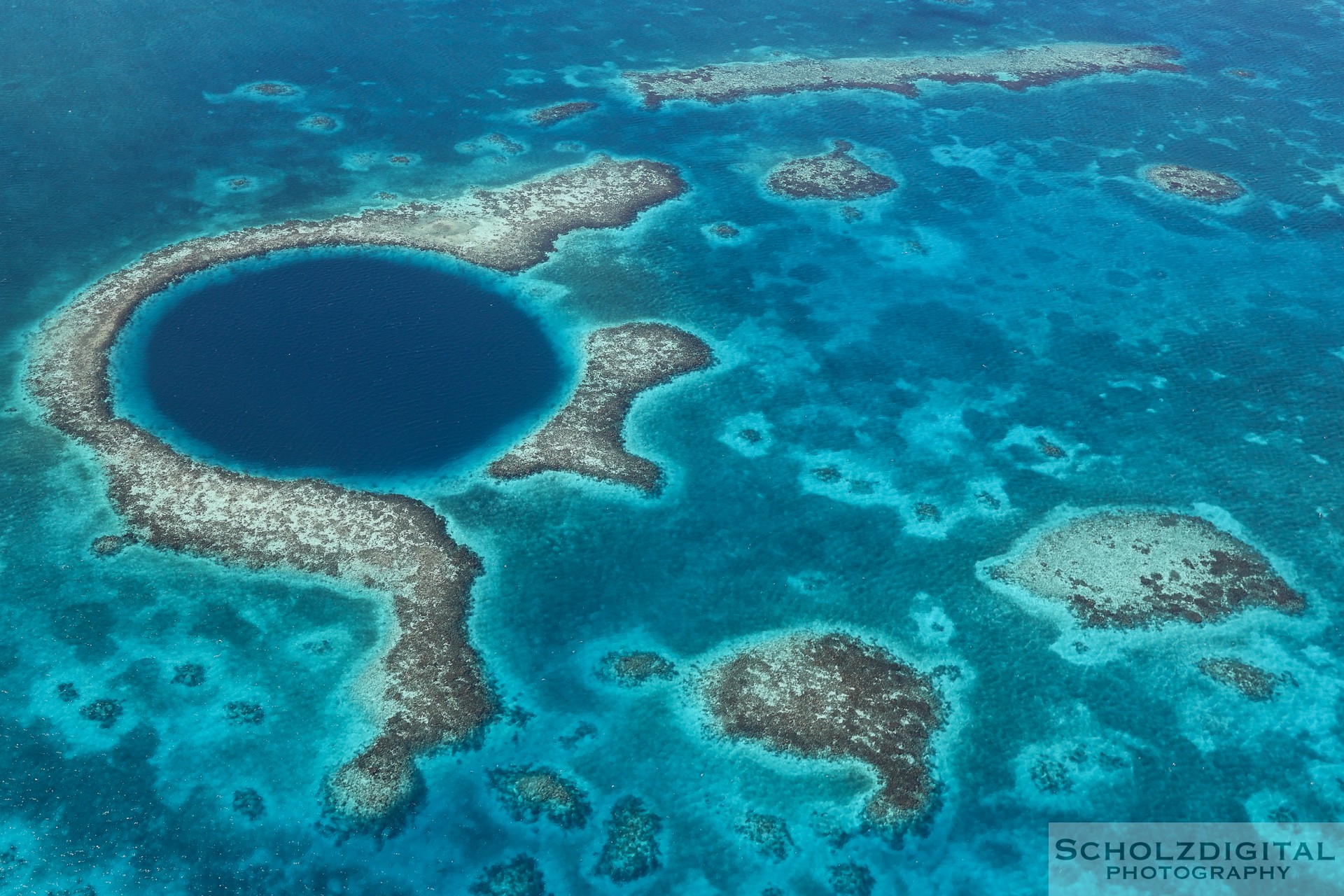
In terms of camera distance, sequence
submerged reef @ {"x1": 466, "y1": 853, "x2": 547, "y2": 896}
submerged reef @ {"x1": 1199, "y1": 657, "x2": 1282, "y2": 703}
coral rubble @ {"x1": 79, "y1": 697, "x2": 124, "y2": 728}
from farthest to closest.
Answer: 1. submerged reef @ {"x1": 1199, "y1": 657, "x2": 1282, "y2": 703}
2. coral rubble @ {"x1": 79, "y1": 697, "x2": 124, "y2": 728}
3. submerged reef @ {"x1": 466, "y1": 853, "x2": 547, "y2": 896}

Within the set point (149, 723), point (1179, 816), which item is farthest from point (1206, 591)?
point (149, 723)

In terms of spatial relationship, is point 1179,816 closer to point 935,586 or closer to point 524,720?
point 935,586

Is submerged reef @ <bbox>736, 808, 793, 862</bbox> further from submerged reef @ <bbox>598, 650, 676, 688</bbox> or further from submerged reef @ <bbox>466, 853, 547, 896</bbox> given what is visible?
submerged reef @ <bbox>466, 853, 547, 896</bbox>

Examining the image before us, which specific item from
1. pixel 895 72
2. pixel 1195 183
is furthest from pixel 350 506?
pixel 895 72

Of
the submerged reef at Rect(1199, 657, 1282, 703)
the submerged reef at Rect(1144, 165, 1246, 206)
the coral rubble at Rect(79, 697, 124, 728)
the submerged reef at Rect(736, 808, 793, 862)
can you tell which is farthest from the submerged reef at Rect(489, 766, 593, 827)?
the submerged reef at Rect(1144, 165, 1246, 206)

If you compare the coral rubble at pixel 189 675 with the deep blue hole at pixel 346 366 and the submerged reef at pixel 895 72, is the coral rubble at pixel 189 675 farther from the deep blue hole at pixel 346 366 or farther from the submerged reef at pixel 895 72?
the submerged reef at pixel 895 72

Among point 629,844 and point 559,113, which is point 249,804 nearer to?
point 629,844
